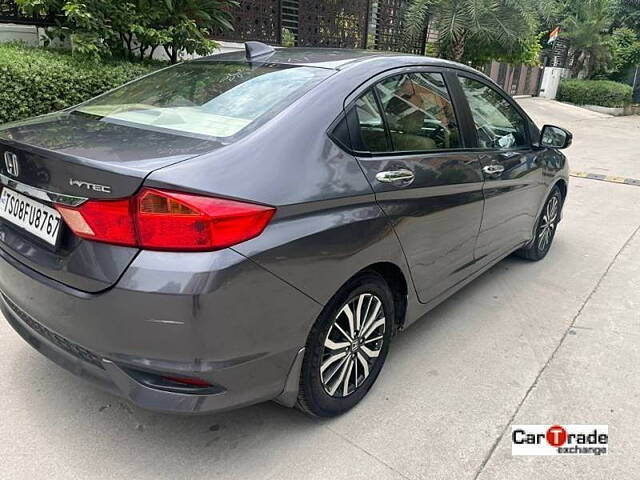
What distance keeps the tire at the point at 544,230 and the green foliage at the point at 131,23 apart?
14.9 feet

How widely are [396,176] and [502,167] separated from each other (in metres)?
1.26

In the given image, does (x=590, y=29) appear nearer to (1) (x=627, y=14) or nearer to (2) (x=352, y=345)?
(1) (x=627, y=14)

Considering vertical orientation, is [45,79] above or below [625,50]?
below

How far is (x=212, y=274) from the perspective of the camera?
1686mm

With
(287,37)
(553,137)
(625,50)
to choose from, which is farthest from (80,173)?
(625,50)

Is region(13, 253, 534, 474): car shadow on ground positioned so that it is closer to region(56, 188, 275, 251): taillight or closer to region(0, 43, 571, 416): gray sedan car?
region(0, 43, 571, 416): gray sedan car

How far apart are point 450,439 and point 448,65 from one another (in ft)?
6.76

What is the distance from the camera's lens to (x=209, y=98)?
2402mm

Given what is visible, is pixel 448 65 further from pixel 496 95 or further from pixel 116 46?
pixel 116 46

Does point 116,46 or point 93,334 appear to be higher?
point 116,46

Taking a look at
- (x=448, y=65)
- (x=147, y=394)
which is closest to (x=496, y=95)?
(x=448, y=65)

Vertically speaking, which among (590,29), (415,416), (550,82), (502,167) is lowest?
(415,416)

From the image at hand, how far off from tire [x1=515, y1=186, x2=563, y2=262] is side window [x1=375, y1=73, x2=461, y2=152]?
1791 millimetres

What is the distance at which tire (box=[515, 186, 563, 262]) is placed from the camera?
14.4 ft
